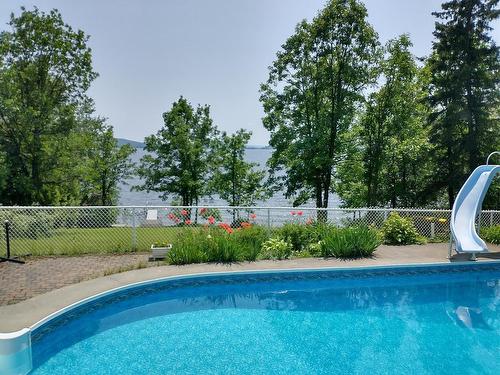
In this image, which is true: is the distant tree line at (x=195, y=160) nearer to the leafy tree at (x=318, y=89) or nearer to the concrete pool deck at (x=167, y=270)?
the leafy tree at (x=318, y=89)

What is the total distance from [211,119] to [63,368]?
19.3 meters

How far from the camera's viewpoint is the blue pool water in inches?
205

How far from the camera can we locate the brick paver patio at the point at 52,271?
693 cm

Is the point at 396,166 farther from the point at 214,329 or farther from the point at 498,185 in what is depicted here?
the point at 214,329

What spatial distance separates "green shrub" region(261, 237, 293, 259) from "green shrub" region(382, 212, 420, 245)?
359 cm

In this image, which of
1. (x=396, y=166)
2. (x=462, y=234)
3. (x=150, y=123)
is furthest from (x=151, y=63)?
(x=462, y=234)

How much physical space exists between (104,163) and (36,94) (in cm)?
888

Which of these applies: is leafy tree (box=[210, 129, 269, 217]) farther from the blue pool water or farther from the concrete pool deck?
the blue pool water

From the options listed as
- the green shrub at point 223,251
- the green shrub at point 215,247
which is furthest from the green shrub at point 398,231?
the green shrub at point 223,251

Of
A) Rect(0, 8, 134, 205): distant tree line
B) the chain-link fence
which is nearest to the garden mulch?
the chain-link fence

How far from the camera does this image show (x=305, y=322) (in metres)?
6.80

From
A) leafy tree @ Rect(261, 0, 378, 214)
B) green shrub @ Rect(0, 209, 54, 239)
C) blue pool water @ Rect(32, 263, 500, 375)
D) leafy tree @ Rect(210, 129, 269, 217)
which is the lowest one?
blue pool water @ Rect(32, 263, 500, 375)

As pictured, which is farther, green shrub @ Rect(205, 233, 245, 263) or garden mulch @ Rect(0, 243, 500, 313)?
green shrub @ Rect(205, 233, 245, 263)

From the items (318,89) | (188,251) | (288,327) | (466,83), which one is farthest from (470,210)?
(318,89)
